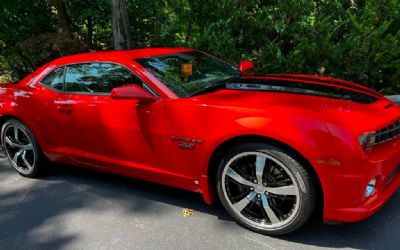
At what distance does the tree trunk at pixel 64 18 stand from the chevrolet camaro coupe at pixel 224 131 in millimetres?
4564

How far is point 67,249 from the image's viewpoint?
2.96m

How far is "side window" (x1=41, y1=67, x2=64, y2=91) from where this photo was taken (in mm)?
3984

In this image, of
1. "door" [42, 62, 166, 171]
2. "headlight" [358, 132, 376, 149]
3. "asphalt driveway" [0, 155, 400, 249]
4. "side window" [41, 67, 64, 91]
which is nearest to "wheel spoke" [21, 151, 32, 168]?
"asphalt driveway" [0, 155, 400, 249]

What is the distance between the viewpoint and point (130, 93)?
3.07m

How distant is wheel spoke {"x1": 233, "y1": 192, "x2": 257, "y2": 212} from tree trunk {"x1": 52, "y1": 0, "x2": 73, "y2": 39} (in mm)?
6553

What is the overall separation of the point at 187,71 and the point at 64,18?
5992mm

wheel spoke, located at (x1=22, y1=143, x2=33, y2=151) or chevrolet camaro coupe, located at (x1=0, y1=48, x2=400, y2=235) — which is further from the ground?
chevrolet camaro coupe, located at (x1=0, y1=48, x2=400, y2=235)

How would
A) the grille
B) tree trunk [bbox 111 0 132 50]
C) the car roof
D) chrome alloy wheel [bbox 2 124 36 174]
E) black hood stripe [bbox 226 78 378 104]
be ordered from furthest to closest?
tree trunk [bbox 111 0 132 50], chrome alloy wheel [bbox 2 124 36 174], the car roof, black hood stripe [bbox 226 78 378 104], the grille

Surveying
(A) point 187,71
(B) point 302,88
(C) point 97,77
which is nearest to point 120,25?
(C) point 97,77

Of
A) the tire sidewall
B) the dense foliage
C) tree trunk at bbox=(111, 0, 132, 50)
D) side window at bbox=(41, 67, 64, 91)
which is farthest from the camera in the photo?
tree trunk at bbox=(111, 0, 132, 50)

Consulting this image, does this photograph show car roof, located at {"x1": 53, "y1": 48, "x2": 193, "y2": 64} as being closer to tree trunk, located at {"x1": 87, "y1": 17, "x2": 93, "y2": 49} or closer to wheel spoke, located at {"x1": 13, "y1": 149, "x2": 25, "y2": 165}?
wheel spoke, located at {"x1": 13, "y1": 149, "x2": 25, "y2": 165}

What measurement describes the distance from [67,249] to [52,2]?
21.9 feet

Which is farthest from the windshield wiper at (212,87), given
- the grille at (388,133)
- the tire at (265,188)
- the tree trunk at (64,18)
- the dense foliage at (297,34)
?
the tree trunk at (64,18)

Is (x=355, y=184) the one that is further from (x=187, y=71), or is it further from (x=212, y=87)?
(x=187, y=71)
